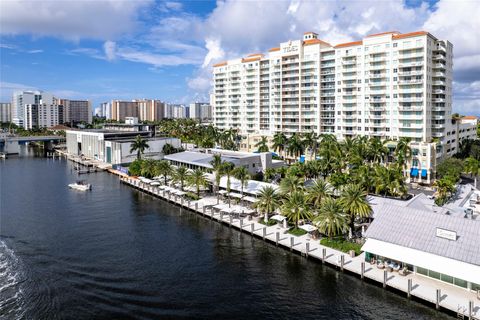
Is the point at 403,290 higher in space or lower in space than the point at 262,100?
lower

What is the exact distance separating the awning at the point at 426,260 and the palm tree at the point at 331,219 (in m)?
5.98

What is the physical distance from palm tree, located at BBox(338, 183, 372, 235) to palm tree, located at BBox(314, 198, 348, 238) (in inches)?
39.7

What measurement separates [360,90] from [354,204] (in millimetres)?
72755

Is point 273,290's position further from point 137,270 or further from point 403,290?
point 137,270

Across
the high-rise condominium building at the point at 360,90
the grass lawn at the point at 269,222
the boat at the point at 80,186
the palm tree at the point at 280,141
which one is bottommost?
the grass lawn at the point at 269,222

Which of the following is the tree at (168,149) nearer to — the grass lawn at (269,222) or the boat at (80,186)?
the boat at (80,186)

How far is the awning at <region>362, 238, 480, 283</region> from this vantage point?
39.3 meters

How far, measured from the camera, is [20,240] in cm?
6050

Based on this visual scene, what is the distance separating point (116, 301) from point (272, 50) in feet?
400

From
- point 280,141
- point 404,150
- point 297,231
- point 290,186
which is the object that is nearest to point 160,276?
point 297,231

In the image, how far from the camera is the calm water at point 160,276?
39281 millimetres

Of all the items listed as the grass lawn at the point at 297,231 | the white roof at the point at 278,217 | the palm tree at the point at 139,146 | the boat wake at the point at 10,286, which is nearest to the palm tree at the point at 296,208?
the grass lawn at the point at 297,231

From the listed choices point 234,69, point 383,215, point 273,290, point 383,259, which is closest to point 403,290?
point 383,259

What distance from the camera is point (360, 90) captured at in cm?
11844
